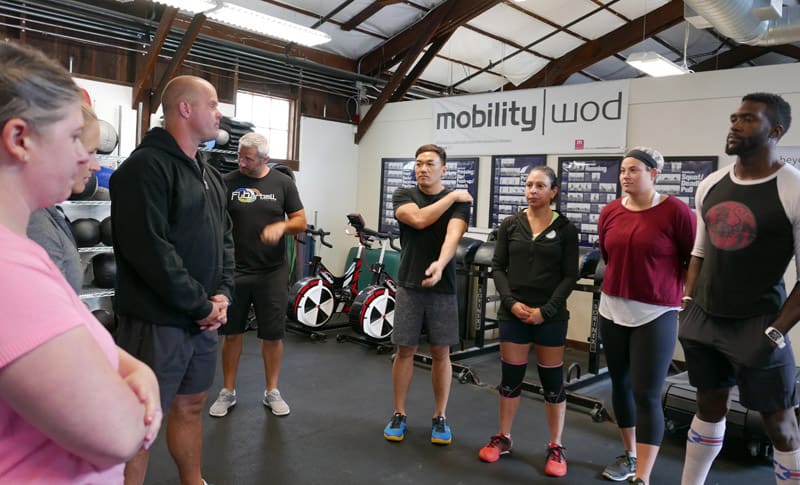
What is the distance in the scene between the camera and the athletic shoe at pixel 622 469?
288cm

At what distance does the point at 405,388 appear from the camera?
3.31 metres

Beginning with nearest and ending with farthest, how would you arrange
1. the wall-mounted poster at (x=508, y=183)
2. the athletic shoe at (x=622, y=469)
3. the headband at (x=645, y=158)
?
1. the headband at (x=645, y=158)
2. the athletic shoe at (x=622, y=469)
3. the wall-mounted poster at (x=508, y=183)

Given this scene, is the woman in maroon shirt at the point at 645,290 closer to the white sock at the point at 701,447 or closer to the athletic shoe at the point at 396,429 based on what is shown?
the white sock at the point at 701,447

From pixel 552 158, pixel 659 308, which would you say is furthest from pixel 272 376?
pixel 552 158

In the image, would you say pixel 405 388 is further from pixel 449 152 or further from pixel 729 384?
pixel 449 152

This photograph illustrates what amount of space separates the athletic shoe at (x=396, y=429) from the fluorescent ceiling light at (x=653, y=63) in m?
4.44

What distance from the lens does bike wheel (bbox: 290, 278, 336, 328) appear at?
18.1 ft

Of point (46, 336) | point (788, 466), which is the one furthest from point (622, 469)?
point (46, 336)

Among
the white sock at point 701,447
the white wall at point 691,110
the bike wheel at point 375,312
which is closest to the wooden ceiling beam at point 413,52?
the white wall at point 691,110

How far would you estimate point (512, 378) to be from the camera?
3.04 metres

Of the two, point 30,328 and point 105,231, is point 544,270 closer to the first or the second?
point 30,328

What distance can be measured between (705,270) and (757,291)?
20 centimetres

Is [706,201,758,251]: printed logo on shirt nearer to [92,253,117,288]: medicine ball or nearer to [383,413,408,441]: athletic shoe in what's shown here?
[383,413,408,441]: athletic shoe

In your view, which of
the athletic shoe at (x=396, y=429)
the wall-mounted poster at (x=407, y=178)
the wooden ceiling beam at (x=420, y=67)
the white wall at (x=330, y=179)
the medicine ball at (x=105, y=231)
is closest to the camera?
the athletic shoe at (x=396, y=429)
